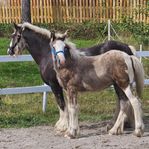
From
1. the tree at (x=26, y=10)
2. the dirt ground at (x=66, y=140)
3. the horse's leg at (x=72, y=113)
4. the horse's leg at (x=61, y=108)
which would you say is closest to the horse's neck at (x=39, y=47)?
the horse's leg at (x=61, y=108)

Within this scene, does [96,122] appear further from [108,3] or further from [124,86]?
[108,3]

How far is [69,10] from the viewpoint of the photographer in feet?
83.1

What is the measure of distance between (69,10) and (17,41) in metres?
16.5

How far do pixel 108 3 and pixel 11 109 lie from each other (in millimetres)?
14479

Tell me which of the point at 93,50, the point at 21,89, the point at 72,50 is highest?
the point at 72,50

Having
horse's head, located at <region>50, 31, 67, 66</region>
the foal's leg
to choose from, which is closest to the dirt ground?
the foal's leg

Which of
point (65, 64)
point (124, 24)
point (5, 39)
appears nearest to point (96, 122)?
point (65, 64)

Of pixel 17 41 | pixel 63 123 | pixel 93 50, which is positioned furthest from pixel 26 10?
pixel 63 123

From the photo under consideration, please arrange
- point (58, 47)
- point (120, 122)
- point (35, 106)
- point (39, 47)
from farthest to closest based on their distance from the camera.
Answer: point (35, 106) < point (39, 47) < point (120, 122) < point (58, 47)

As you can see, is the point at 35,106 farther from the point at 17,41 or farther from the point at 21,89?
the point at 17,41

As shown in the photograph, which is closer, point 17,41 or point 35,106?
point 17,41

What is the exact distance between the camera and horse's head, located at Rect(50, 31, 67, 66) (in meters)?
8.27

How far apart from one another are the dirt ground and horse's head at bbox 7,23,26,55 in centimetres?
137

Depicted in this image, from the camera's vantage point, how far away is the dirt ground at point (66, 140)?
26.4 ft
